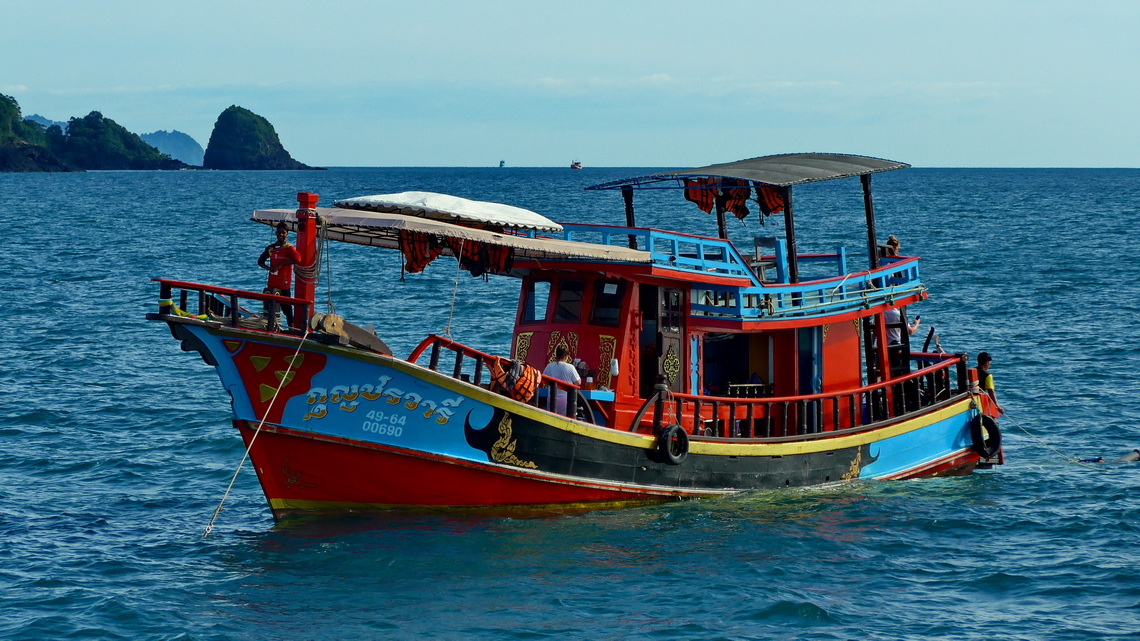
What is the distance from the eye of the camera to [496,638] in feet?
41.7

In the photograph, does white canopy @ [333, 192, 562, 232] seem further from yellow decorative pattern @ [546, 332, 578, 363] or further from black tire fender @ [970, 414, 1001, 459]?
black tire fender @ [970, 414, 1001, 459]

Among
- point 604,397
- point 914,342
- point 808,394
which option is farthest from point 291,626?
point 914,342

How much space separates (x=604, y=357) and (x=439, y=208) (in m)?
3.57

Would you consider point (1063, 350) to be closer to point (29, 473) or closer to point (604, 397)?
point (604, 397)

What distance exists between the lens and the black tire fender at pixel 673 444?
659 inches

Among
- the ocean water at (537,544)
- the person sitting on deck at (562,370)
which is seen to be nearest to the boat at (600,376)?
the person sitting on deck at (562,370)

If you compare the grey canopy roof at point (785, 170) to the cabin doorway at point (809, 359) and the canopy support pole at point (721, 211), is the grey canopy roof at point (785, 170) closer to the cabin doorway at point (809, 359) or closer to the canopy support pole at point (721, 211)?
the canopy support pole at point (721, 211)

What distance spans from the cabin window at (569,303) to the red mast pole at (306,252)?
14.5 feet

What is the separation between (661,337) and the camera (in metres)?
17.7

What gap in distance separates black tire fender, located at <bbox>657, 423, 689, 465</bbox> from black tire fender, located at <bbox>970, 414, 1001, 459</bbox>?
582cm

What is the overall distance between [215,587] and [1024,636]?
8770mm

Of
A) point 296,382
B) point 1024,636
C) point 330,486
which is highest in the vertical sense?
point 296,382

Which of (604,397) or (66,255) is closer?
(604,397)

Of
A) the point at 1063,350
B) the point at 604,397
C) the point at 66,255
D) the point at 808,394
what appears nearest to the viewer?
the point at 604,397
